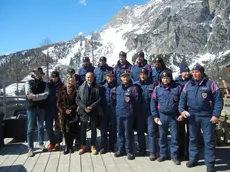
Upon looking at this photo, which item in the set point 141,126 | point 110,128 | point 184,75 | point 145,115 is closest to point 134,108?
point 145,115

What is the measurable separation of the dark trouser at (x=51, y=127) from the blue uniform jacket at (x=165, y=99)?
91.8 inches

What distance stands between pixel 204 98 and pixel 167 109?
0.74m

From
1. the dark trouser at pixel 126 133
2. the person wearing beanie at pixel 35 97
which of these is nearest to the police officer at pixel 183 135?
the dark trouser at pixel 126 133

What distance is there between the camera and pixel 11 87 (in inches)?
421

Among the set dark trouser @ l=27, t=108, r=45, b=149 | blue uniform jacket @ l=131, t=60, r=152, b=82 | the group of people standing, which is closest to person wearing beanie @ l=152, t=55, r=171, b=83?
the group of people standing

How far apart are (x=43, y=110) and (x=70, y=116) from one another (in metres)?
0.60

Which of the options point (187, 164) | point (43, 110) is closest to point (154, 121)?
point (187, 164)

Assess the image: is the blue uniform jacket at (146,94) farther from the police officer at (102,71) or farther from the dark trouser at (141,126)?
the police officer at (102,71)

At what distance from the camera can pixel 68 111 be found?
629 centimetres

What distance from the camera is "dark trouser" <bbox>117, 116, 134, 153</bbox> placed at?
5895mm

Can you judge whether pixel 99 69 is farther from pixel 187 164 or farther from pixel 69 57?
pixel 69 57

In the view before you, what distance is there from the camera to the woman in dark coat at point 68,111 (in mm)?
6312

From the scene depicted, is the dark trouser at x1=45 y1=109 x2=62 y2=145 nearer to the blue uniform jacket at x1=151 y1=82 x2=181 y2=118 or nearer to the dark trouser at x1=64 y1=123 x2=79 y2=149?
the dark trouser at x1=64 y1=123 x2=79 y2=149

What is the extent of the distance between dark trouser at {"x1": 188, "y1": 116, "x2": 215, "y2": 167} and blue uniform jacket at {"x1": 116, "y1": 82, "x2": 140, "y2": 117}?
1.16m
